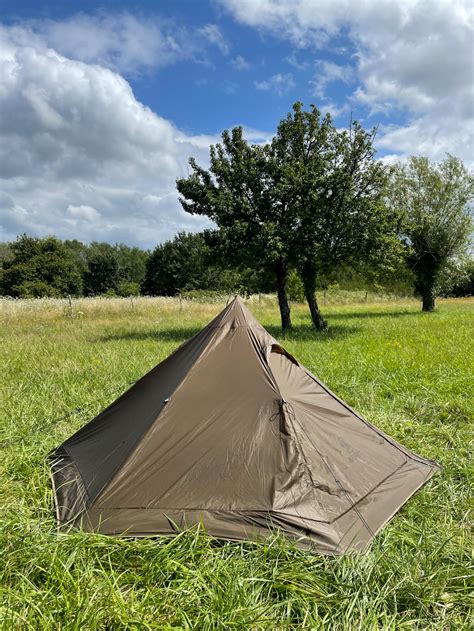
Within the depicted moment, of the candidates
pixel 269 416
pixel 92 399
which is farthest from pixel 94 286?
pixel 269 416

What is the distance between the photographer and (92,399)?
676 centimetres

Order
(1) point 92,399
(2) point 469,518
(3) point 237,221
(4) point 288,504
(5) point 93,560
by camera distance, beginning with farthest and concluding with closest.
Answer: (3) point 237,221 → (1) point 92,399 → (2) point 469,518 → (4) point 288,504 → (5) point 93,560

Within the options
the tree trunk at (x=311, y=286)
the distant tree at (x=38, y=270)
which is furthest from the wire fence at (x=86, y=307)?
the distant tree at (x=38, y=270)

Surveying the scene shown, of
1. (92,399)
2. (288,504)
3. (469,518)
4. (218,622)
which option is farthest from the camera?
(92,399)

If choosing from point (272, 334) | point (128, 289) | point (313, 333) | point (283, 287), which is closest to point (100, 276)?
point (128, 289)

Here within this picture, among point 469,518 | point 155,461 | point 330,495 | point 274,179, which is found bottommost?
point 469,518

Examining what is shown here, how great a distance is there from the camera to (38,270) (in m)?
46.9

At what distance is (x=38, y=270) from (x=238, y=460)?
49622 millimetres

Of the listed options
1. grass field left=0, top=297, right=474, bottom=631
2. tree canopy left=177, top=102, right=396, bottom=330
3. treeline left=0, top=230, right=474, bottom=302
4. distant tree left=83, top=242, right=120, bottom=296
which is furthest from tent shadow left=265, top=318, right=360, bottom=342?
distant tree left=83, top=242, right=120, bottom=296

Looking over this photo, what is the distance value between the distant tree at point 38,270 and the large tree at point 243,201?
116 ft

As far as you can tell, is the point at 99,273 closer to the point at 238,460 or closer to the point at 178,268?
the point at 178,268

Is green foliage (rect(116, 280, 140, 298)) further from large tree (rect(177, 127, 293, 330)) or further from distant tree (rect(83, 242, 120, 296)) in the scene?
large tree (rect(177, 127, 293, 330))

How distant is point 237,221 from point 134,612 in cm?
1244

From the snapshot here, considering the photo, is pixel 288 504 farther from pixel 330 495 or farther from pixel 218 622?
pixel 218 622
